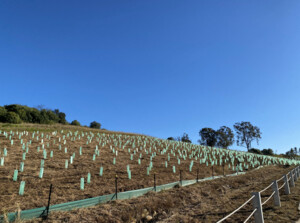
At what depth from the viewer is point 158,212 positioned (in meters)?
6.36

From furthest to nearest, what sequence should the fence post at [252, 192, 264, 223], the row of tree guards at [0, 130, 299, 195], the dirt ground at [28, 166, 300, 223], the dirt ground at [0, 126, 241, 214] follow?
the row of tree guards at [0, 130, 299, 195]
the dirt ground at [0, 126, 241, 214]
the dirt ground at [28, 166, 300, 223]
the fence post at [252, 192, 264, 223]

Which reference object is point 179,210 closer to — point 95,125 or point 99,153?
point 99,153

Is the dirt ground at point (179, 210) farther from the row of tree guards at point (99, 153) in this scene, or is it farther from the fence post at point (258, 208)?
the row of tree guards at point (99, 153)

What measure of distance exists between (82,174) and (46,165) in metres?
2.90

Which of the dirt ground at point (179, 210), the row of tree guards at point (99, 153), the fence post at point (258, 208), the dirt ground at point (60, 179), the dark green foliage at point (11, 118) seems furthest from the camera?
the dark green foliage at point (11, 118)

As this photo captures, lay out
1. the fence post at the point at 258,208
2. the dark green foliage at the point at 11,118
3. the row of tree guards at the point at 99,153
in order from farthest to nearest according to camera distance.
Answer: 1. the dark green foliage at the point at 11,118
2. the row of tree guards at the point at 99,153
3. the fence post at the point at 258,208

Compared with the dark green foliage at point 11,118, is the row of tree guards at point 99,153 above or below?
below

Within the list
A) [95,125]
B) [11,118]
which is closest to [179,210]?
[11,118]

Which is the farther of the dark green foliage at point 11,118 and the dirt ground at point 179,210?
the dark green foliage at point 11,118

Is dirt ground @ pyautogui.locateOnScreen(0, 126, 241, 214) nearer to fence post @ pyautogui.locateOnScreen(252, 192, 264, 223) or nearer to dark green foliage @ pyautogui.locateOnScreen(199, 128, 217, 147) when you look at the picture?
fence post @ pyautogui.locateOnScreen(252, 192, 264, 223)

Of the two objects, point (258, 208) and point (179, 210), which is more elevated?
point (258, 208)

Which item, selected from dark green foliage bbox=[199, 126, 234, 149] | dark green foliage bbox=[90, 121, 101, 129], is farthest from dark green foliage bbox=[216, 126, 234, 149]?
dark green foliage bbox=[90, 121, 101, 129]

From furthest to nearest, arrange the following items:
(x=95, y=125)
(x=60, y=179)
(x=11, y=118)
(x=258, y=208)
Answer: (x=95, y=125), (x=11, y=118), (x=60, y=179), (x=258, y=208)

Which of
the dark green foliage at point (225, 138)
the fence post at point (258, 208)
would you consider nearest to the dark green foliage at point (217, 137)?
the dark green foliage at point (225, 138)
